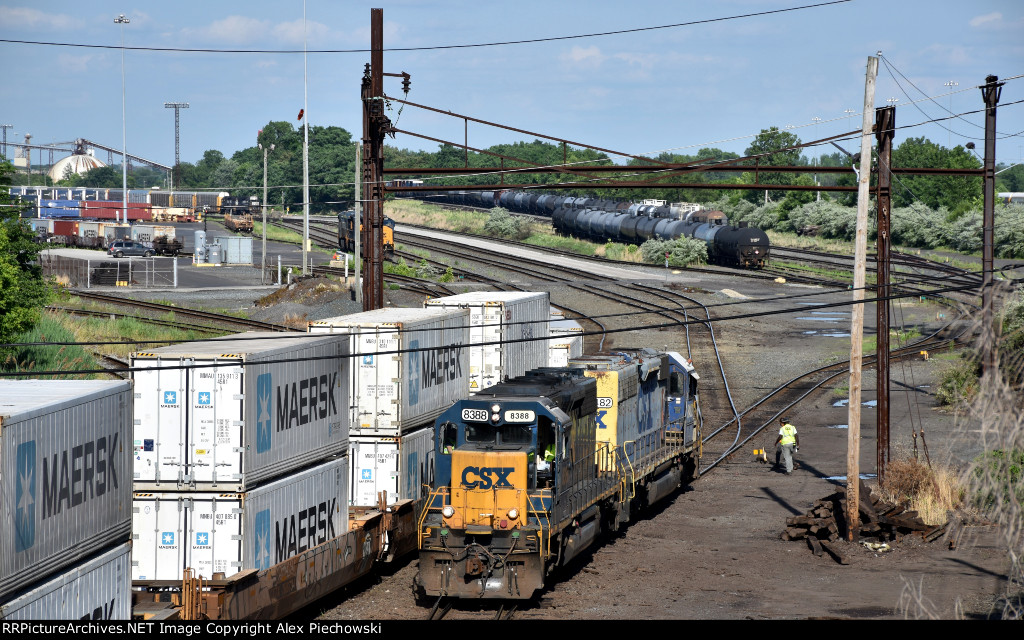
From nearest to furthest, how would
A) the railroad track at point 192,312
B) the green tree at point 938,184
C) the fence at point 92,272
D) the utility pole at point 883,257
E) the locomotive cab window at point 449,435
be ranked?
the locomotive cab window at point 449,435 < the utility pole at point 883,257 < the railroad track at point 192,312 < the fence at point 92,272 < the green tree at point 938,184

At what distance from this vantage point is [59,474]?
11281mm

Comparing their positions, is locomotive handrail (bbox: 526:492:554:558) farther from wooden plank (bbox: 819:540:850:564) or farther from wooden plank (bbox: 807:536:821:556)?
wooden plank (bbox: 807:536:821:556)

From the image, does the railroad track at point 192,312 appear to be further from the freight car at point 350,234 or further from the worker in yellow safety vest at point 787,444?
the worker in yellow safety vest at point 787,444

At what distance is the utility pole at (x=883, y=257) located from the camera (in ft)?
72.7

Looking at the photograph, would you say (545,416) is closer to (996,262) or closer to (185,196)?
(996,262)

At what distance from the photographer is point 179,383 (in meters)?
14.6

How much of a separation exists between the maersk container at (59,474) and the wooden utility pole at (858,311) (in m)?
14.3

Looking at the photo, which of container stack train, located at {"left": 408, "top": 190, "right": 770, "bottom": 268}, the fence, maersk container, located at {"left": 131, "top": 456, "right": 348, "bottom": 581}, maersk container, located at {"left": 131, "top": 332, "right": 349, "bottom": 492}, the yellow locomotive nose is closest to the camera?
maersk container, located at {"left": 131, "top": 456, "right": 348, "bottom": 581}

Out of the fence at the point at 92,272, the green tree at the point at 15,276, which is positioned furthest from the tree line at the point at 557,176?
the green tree at the point at 15,276

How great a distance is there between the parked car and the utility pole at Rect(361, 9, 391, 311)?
53764 millimetres

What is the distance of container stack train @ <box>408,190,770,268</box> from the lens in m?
66.1

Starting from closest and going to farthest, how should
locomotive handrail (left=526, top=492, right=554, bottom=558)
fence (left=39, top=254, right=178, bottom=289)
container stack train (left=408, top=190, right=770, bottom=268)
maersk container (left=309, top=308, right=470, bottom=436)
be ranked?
locomotive handrail (left=526, top=492, right=554, bottom=558)
maersk container (left=309, top=308, right=470, bottom=436)
fence (left=39, top=254, right=178, bottom=289)
container stack train (left=408, top=190, right=770, bottom=268)

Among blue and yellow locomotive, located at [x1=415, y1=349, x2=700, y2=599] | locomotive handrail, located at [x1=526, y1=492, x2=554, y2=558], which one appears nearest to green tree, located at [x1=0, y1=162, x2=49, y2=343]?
blue and yellow locomotive, located at [x1=415, y1=349, x2=700, y2=599]

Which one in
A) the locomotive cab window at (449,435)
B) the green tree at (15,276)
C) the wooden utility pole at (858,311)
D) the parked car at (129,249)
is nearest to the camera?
the locomotive cab window at (449,435)
